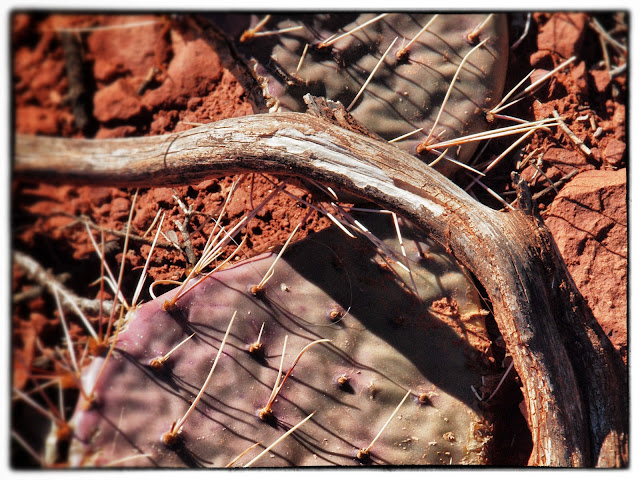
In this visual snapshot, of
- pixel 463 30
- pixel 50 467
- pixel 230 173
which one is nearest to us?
pixel 50 467

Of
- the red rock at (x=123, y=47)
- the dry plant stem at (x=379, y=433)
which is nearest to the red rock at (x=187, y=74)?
the red rock at (x=123, y=47)

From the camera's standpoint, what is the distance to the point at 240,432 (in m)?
1.24

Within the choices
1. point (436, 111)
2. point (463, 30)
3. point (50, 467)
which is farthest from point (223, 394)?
point (463, 30)

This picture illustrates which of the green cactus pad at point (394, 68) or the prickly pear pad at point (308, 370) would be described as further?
the green cactus pad at point (394, 68)

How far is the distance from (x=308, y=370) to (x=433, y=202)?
545 millimetres

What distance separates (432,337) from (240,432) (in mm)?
574

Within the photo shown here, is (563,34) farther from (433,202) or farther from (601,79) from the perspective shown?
(433,202)

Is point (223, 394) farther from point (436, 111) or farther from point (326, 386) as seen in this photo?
point (436, 111)

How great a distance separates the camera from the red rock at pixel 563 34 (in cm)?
132

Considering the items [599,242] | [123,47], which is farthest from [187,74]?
Answer: [599,242]

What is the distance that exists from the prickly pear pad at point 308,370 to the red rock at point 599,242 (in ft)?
1.04

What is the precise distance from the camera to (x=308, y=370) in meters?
1.28

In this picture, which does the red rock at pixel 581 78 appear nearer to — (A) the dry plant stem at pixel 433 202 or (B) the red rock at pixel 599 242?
(B) the red rock at pixel 599 242

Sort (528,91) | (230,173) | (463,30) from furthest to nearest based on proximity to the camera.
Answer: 1. (528,91)
2. (463,30)
3. (230,173)
